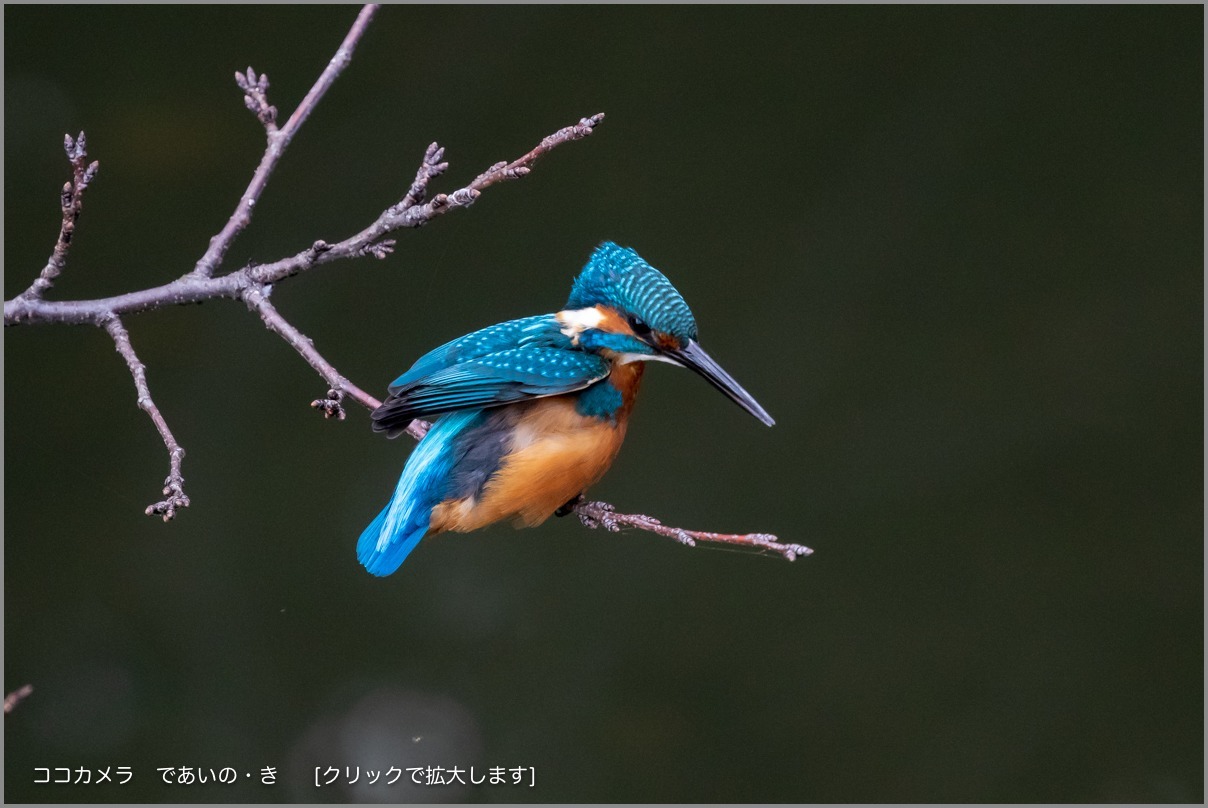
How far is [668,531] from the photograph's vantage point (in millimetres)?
1465

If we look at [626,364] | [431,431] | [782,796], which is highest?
[626,364]

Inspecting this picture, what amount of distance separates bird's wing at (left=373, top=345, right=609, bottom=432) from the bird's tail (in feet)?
0.31

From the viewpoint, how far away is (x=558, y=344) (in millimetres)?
1913

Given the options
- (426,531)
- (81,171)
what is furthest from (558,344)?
(81,171)

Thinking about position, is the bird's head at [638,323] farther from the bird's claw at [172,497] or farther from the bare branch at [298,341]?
the bird's claw at [172,497]

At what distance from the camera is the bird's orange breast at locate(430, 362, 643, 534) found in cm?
187

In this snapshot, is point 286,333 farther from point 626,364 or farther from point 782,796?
point 782,796

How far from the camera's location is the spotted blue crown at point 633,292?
184 centimetres

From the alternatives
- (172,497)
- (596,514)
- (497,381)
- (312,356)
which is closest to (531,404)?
(497,381)

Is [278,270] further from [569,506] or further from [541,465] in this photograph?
[569,506]

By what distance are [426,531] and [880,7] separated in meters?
2.27

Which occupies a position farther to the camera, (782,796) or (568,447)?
(782,796)

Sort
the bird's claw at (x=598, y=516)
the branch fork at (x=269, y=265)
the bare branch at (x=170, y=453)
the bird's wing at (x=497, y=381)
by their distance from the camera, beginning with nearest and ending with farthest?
the bare branch at (x=170, y=453), the branch fork at (x=269, y=265), the bird's wing at (x=497, y=381), the bird's claw at (x=598, y=516)

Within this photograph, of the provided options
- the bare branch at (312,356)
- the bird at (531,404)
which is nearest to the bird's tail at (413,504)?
the bird at (531,404)
